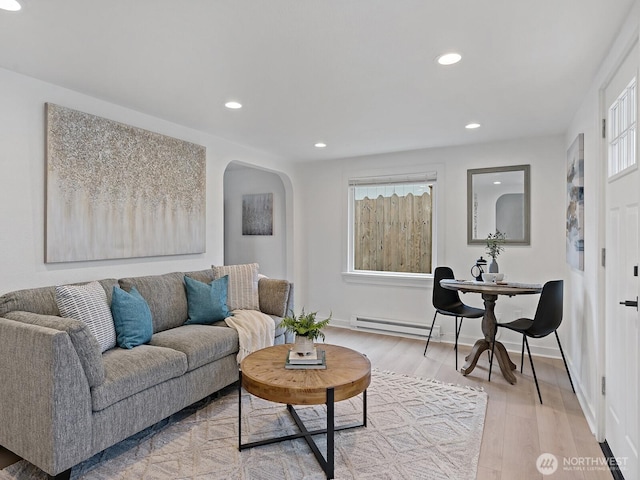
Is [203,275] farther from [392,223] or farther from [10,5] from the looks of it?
[392,223]

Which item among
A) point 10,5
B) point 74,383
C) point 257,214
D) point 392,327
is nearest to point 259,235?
point 257,214

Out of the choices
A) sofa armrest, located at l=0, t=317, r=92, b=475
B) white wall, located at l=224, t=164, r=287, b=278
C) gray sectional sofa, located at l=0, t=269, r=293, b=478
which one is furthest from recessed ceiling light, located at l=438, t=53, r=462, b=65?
white wall, located at l=224, t=164, r=287, b=278

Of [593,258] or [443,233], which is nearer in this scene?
[593,258]

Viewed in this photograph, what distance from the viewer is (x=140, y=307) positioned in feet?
8.92

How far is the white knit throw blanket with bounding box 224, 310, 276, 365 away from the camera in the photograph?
3.04 meters

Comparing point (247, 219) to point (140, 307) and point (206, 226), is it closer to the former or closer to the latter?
point (206, 226)

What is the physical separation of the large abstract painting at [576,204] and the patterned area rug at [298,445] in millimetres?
1431

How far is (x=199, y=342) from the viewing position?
271cm

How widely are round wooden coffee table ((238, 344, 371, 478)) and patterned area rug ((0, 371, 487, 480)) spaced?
7 cm

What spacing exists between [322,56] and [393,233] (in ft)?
10.3

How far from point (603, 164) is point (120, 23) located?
287 cm

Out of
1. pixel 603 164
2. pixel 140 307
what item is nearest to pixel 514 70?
pixel 603 164

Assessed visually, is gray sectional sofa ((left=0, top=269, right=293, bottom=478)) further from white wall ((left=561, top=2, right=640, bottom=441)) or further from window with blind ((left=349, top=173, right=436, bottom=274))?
window with blind ((left=349, top=173, right=436, bottom=274))

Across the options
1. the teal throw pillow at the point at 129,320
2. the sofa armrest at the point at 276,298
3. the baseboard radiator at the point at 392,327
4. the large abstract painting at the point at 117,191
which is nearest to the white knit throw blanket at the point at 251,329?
the sofa armrest at the point at 276,298
